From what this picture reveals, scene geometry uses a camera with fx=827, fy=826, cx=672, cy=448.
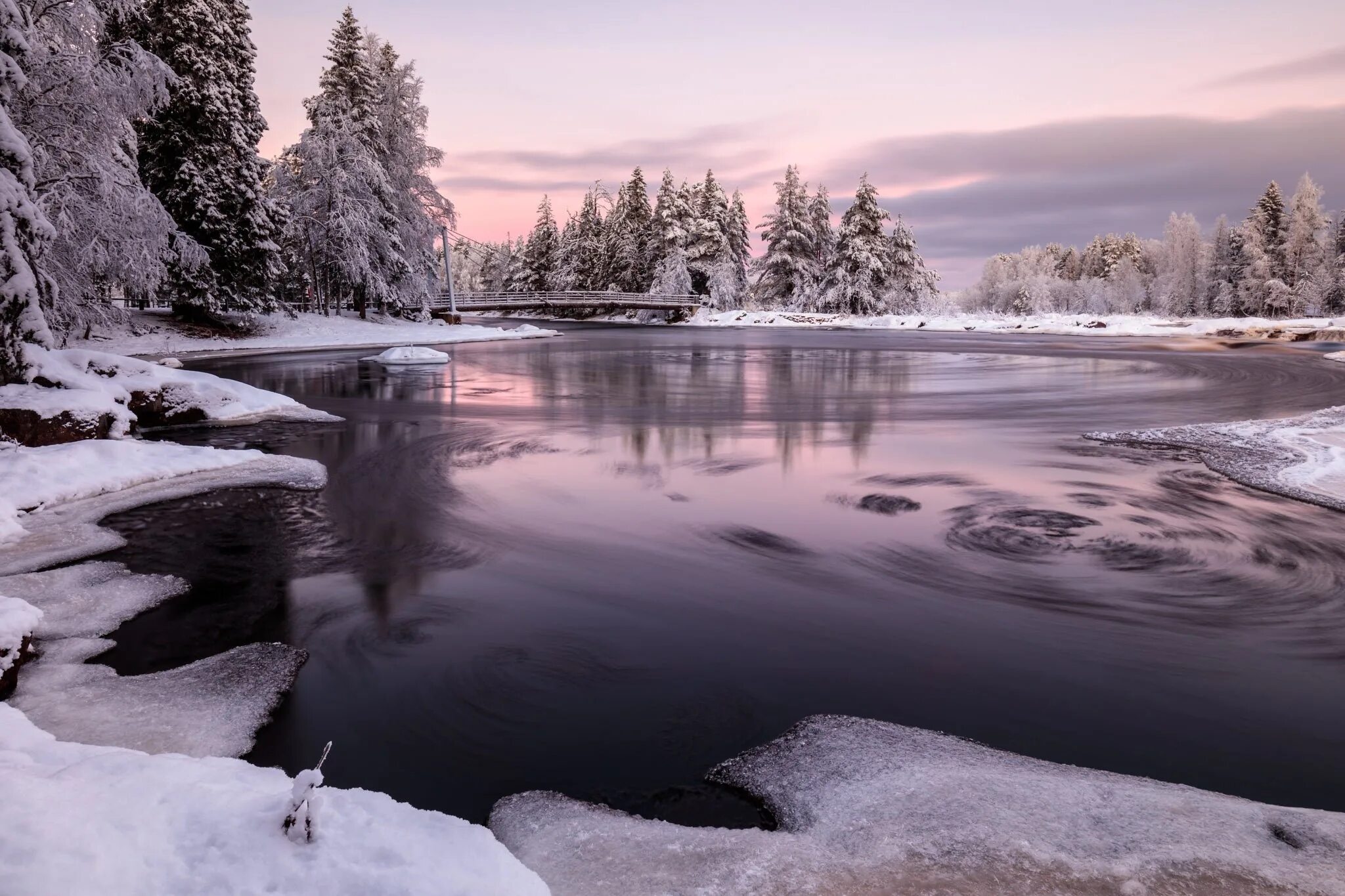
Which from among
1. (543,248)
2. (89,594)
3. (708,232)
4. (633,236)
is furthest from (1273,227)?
(89,594)

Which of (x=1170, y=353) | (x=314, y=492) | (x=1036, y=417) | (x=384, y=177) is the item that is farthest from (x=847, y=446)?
(x=384, y=177)

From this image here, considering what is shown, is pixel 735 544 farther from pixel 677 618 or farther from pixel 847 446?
pixel 847 446

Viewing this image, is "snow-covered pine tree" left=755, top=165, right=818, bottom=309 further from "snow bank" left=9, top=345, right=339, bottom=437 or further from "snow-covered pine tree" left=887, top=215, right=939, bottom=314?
"snow bank" left=9, top=345, right=339, bottom=437

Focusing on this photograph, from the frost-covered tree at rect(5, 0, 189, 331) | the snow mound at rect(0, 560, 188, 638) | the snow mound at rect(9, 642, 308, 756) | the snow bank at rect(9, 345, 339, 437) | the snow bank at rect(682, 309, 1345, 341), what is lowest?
the snow mound at rect(9, 642, 308, 756)

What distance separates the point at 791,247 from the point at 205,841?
7737cm

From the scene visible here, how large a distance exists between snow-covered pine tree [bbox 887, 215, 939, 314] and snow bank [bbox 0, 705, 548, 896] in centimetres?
7477

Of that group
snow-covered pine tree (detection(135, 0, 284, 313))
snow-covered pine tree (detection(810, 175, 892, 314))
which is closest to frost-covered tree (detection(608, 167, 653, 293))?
snow-covered pine tree (detection(810, 175, 892, 314))

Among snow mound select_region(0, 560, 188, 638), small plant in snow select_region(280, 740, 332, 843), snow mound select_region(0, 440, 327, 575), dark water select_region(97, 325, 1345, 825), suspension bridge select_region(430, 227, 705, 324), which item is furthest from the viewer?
suspension bridge select_region(430, 227, 705, 324)

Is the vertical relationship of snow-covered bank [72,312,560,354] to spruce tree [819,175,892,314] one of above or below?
below

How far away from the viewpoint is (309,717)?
461 cm

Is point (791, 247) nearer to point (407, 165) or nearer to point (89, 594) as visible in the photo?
point (407, 165)

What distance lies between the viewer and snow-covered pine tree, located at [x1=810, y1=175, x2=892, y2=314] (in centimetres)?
7062

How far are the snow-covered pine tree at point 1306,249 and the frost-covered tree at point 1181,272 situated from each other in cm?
1099

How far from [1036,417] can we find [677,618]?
13962mm
